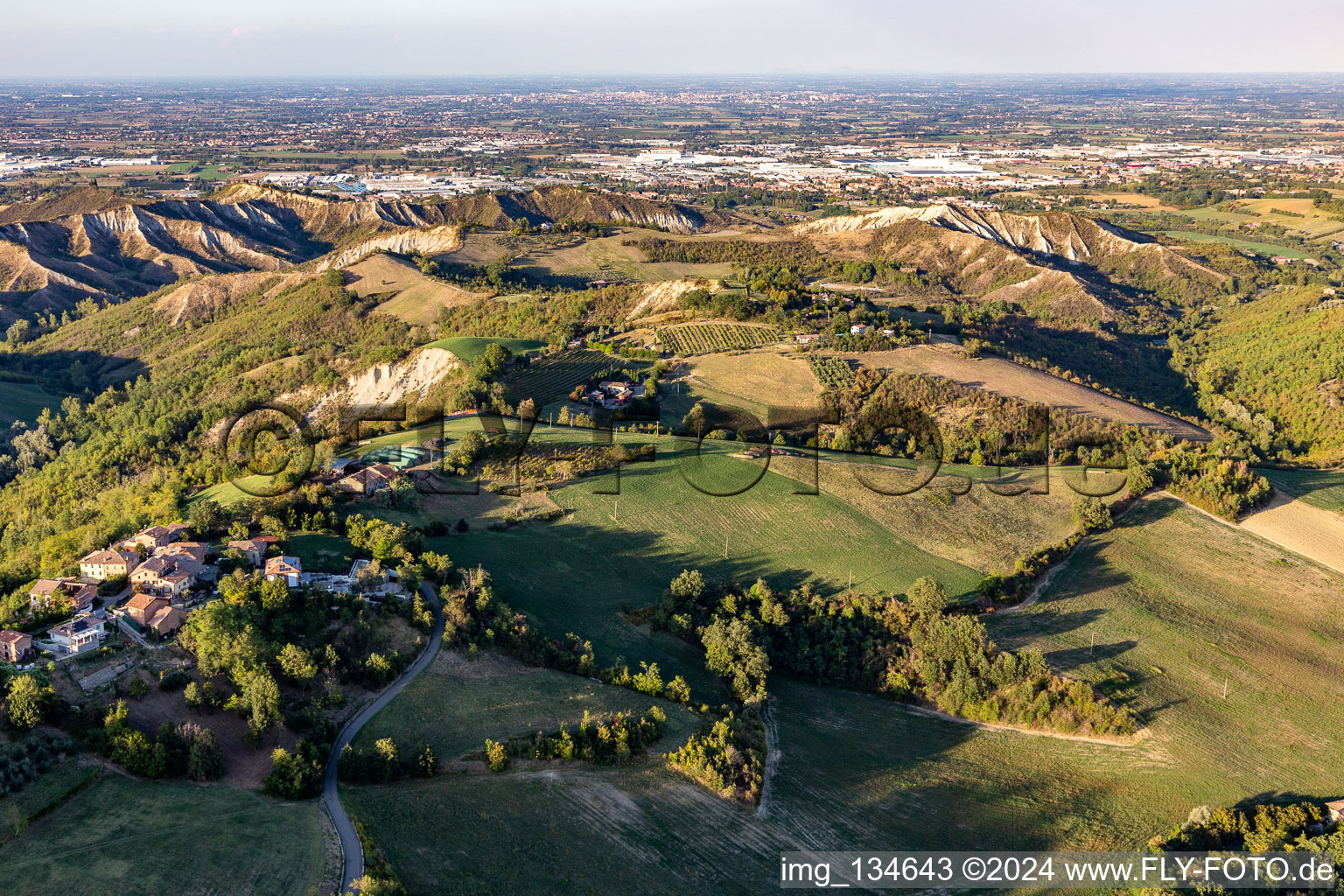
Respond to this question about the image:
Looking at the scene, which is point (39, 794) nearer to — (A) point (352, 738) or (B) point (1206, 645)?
(A) point (352, 738)

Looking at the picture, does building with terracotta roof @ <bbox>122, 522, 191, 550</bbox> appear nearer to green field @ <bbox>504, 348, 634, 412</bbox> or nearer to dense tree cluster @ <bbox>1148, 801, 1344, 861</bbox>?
green field @ <bbox>504, 348, 634, 412</bbox>

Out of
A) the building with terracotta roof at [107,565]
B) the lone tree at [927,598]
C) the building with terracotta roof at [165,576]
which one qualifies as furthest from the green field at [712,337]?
the building with terracotta roof at [107,565]

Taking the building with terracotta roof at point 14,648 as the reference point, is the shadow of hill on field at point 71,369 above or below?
below

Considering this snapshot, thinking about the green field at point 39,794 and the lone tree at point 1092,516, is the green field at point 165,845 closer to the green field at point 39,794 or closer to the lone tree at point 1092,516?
the green field at point 39,794

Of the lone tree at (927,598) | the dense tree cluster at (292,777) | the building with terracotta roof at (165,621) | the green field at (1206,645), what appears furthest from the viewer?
the lone tree at (927,598)

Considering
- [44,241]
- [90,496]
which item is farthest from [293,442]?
[44,241]

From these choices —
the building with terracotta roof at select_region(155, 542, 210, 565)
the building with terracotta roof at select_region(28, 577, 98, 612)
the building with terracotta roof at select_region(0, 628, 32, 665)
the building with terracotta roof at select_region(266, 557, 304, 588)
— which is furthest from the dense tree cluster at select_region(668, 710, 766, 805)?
the building with terracotta roof at select_region(28, 577, 98, 612)
